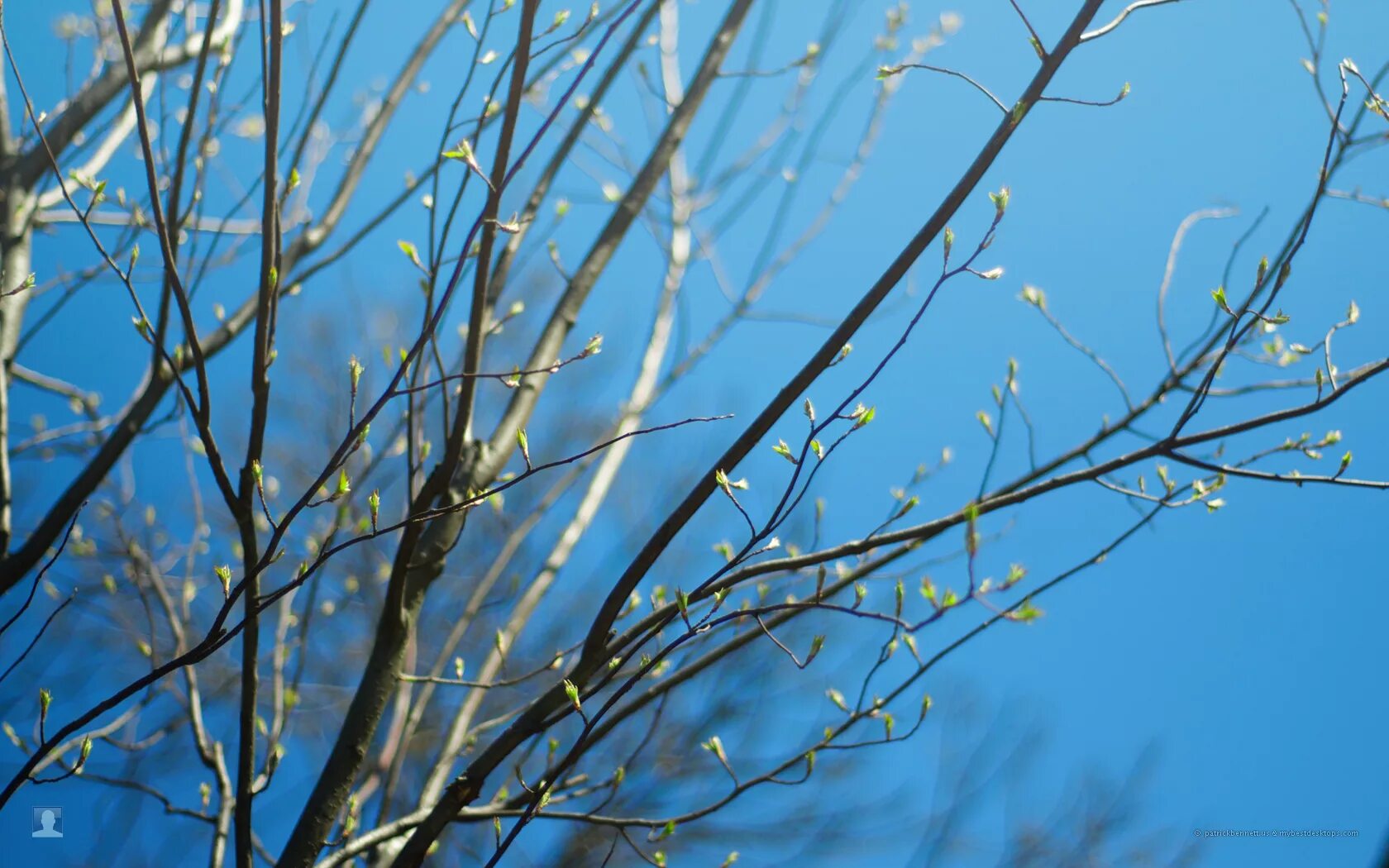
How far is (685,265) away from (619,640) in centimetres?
130

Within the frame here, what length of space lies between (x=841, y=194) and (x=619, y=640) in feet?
4.81

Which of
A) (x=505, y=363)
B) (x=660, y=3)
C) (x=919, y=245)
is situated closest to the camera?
(x=919, y=245)

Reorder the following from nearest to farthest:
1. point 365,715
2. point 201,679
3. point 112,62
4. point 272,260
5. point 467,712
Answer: point 272,260, point 365,715, point 467,712, point 112,62, point 201,679

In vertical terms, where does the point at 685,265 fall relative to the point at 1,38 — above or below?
above

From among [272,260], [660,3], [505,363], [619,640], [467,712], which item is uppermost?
[505,363]

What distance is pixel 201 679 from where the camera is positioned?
3.60m

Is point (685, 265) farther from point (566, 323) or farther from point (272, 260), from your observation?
point (272, 260)

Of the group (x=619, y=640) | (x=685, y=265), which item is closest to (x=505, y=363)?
(x=685, y=265)

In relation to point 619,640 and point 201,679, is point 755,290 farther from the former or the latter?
point 201,679

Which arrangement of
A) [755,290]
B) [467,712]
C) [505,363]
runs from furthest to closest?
1. [505,363]
2. [755,290]
3. [467,712]

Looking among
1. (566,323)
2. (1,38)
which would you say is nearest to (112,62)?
(1,38)

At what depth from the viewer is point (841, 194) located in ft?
7.09

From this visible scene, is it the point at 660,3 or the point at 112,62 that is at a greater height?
the point at 112,62

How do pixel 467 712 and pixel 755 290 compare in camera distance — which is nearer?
pixel 467 712
